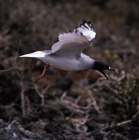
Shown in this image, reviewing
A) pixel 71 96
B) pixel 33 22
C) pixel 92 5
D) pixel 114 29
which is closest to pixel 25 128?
pixel 71 96

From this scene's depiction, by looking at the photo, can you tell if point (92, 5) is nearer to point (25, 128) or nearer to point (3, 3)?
point (3, 3)

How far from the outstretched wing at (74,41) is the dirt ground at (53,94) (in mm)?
615

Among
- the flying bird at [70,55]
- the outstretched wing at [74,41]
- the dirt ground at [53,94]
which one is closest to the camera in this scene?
the outstretched wing at [74,41]

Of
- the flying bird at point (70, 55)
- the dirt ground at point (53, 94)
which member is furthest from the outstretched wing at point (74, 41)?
the dirt ground at point (53, 94)

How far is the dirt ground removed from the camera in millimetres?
3258

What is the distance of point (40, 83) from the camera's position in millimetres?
4293

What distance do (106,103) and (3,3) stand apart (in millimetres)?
2108

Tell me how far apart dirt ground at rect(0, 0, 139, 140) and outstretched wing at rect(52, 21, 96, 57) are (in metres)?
0.61

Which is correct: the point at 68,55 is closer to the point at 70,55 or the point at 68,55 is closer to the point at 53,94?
the point at 70,55

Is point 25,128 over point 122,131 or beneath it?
over

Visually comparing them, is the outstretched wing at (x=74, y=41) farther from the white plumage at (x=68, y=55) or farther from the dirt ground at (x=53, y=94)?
the dirt ground at (x=53, y=94)

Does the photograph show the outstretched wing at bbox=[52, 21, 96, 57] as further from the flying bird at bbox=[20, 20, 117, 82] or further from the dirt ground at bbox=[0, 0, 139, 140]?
the dirt ground at bbox=[0, 0, 139, 140]

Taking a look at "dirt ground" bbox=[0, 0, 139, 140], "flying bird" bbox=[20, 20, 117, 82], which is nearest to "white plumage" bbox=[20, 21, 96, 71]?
"flying bird" bbox=[20, 20, 117, 82]

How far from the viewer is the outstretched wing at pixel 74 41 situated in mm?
2477
